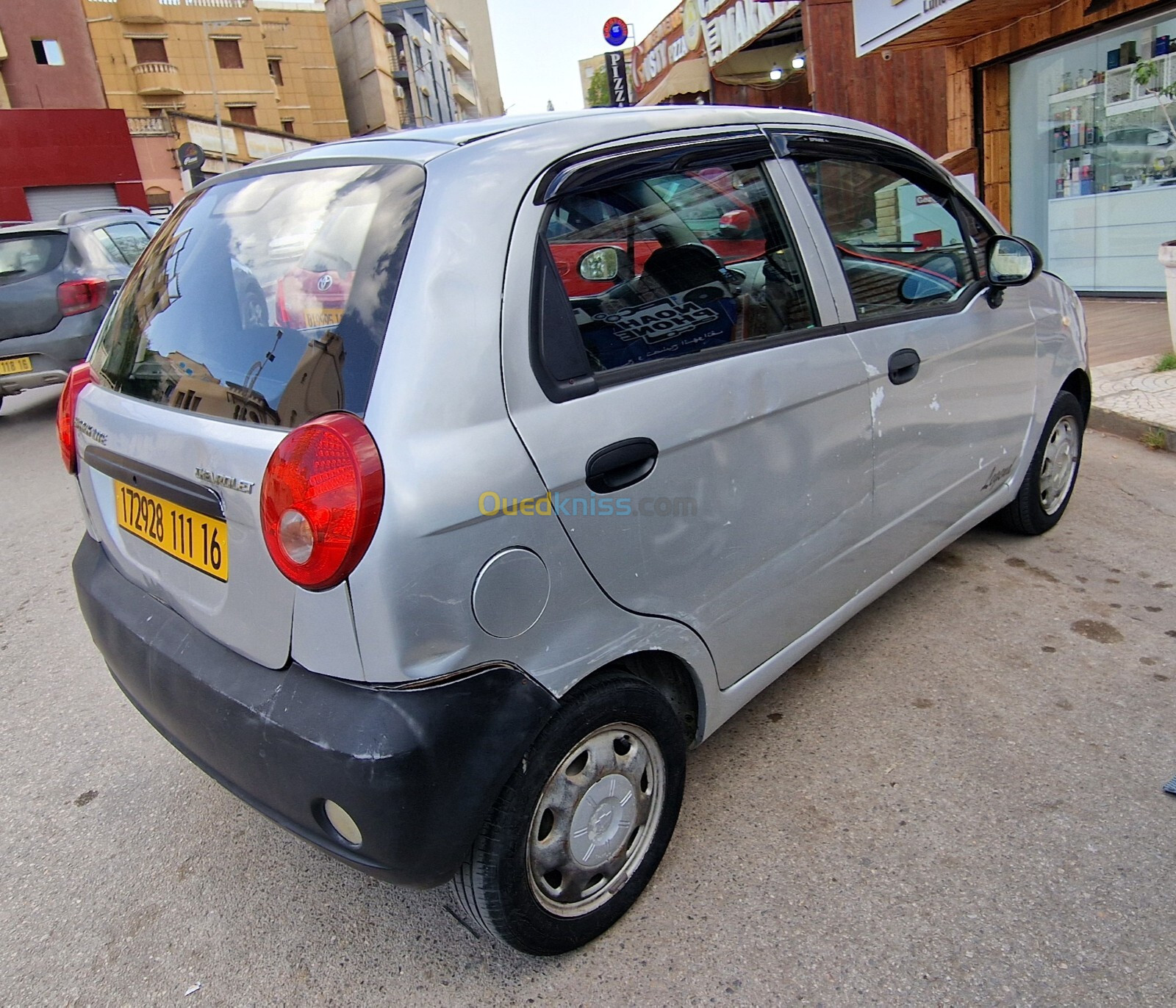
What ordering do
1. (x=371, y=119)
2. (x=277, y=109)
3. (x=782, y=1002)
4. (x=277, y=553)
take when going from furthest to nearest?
1. (x=371, y=119)
2. (x=277, y=109)
3. (x=782, y=1002)
4. (x=277, y=553)

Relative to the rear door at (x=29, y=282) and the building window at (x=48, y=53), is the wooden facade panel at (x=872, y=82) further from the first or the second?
the building window at (x=48, y=53)

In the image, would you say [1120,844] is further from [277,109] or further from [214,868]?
[277,109]

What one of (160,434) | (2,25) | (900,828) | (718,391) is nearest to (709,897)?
(900,828)

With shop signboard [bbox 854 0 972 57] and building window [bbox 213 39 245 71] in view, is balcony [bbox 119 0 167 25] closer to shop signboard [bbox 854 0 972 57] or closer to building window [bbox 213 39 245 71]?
building window [bbox 213 39 245 71]

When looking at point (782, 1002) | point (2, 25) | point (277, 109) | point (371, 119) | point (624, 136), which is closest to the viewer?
point (782, 1002)

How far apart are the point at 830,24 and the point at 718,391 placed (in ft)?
44.0

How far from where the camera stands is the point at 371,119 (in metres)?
55.5

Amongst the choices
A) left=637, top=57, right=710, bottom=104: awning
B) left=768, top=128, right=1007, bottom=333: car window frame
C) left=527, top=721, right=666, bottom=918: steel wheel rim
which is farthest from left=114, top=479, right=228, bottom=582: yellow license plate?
left=637, top=57, right=710, bottom=104: awning

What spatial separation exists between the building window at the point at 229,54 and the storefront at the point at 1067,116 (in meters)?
45.4

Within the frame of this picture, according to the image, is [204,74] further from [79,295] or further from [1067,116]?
[1067,116]

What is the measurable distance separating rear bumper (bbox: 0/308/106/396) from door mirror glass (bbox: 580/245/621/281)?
262 inches

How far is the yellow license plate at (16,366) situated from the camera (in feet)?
23.4

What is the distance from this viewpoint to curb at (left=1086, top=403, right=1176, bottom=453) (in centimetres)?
489

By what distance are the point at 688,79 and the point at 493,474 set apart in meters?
17.8
